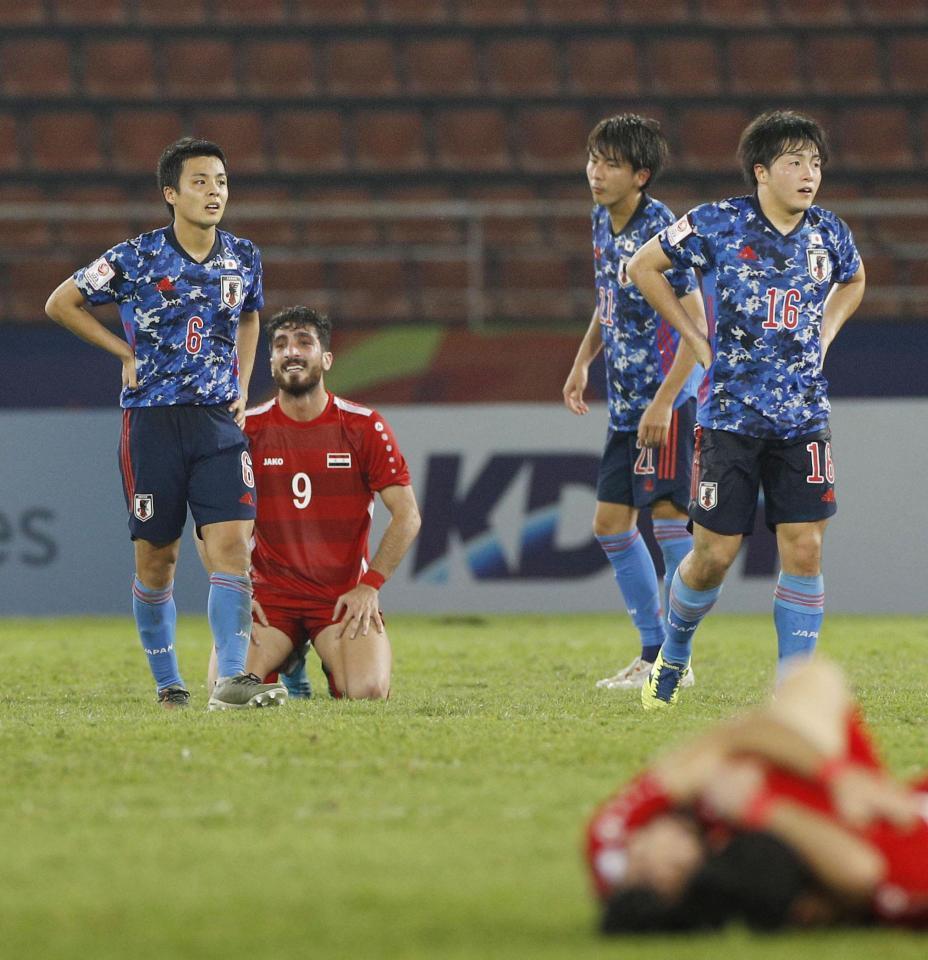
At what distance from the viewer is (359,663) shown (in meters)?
6.74

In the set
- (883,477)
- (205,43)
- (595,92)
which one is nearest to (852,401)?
(883,477)

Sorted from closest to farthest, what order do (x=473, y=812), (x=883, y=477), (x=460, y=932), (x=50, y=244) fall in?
(x=460, y=932) < (x=473, y=812) < (x=883, y=477) < (x=50, y=244)

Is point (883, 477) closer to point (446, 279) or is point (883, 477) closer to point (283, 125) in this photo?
point (446, 279)

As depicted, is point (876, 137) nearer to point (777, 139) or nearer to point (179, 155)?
point (777, 139)

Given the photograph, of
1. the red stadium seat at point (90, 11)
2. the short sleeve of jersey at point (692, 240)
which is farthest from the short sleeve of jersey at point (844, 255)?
the red stadium seat at point (90, 11)

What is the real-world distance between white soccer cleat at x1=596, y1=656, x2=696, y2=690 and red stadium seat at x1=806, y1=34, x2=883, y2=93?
853cm

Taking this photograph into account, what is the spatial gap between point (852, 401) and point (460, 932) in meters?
8.66

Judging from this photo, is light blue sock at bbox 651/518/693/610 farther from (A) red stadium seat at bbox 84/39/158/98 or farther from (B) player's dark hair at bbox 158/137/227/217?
(A) red stadium seat at bbox 84/39/158/98

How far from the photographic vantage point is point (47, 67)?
567 inches

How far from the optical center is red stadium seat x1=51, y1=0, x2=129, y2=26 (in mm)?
14539

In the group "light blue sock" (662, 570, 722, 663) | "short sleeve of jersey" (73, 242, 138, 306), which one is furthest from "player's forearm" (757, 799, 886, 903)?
"short sleeve of jersey" (73, 242, 138, 306)

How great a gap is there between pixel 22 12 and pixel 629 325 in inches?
349

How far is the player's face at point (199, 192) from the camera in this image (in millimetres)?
6406

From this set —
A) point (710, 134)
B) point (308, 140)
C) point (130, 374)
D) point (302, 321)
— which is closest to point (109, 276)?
point (130, 374)
